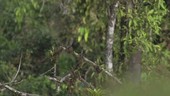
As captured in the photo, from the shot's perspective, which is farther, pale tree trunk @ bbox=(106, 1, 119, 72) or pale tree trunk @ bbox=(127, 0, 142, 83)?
pale tree trunk @ bbox=(127, 0, 142, 83)

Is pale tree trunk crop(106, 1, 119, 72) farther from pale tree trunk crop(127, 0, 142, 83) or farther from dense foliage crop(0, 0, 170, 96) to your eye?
pale tree trunk crop(127, 0, 142, 83)

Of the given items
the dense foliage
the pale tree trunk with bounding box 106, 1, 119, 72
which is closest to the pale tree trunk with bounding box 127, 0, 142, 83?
the dense foliage

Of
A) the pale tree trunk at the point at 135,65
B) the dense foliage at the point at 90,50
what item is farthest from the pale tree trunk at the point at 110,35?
the pale tree trunk at the point at 135,65

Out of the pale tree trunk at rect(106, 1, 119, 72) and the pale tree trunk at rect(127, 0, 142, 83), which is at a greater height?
the pale tree trunk at rect(106, 1, 119, 72)

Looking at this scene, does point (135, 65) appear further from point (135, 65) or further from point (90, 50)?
point (90, 50)

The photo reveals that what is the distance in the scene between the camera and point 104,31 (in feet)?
12.6

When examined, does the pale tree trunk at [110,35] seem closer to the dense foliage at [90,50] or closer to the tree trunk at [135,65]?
the dense foliage at [90,50]

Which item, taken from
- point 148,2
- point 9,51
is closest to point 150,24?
point 148,2

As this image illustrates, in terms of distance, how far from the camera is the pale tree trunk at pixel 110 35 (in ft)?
11.8

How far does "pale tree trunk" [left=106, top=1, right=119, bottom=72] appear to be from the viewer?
3.61 m

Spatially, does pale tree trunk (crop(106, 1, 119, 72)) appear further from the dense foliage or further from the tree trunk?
the tree trunk

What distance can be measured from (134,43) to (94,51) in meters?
0.57

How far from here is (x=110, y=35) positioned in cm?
367

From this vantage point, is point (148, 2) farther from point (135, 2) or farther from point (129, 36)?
point (129, 36)
